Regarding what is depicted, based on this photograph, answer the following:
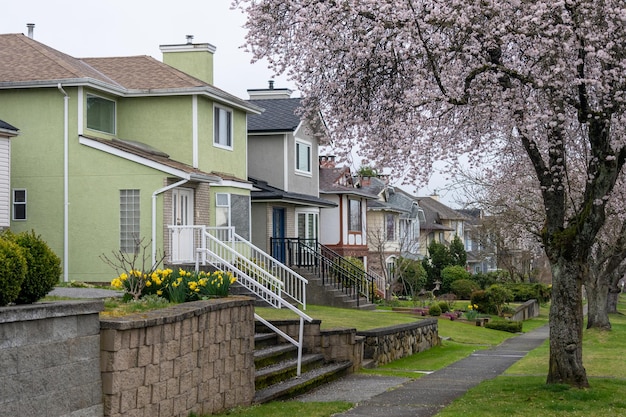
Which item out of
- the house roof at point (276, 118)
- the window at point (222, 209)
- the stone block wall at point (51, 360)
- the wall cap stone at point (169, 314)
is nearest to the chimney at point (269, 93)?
the house roof at point (276, 118)

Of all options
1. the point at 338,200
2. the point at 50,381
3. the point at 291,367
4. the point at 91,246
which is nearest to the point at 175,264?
the point at 91,246

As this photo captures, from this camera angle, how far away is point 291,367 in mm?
13812

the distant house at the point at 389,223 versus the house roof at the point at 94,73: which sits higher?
the house roof at the point at 94,73

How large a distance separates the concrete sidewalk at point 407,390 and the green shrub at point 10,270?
4.99 m

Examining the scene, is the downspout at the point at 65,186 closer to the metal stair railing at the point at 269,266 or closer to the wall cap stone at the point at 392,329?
the metal stair railing at the point at 269,266

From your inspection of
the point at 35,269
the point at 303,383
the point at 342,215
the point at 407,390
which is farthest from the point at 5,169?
the point at 342,215

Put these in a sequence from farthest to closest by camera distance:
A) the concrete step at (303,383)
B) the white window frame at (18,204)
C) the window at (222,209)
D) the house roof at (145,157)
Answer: the window at (222,209) < the white window frame at (18,204) < the house roof at (145,157) < the concrete step at (303,383)

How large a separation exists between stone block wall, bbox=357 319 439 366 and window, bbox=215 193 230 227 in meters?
7.44

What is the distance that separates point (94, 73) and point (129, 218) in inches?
224

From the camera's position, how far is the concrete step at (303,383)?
12195 millimetres

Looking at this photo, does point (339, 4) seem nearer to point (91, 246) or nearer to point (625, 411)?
point (625, 411)

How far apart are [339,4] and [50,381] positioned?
6.97m

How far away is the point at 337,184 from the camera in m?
44.9

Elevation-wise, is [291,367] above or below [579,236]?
below
